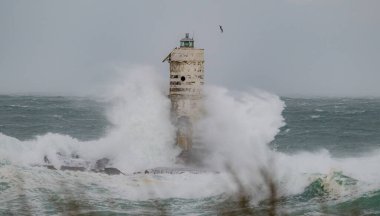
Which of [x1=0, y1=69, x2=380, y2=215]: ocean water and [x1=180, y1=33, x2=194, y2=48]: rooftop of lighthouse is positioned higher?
[x1=180, y1=33, x2=194, y2=48]: rooftop of lighthouse

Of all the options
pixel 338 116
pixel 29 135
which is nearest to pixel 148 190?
pixel 29 135

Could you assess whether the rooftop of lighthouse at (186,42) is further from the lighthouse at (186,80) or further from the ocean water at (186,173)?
the ocean water at (186,173)

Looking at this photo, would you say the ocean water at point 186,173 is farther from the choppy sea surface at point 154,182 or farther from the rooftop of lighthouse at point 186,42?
the rooftop of lighthouse at point 186,42

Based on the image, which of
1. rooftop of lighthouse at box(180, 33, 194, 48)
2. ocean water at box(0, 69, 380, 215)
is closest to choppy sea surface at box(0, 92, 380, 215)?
ocean water at box(0, 69, 380, 215)

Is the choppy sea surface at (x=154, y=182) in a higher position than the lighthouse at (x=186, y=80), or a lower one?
lower

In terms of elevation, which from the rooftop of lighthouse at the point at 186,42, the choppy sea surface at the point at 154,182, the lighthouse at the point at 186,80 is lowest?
the choppy sea surface at the point at 154,182

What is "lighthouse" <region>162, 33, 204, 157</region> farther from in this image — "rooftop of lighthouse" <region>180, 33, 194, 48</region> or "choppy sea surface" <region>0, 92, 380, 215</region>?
"choppy sea surface" <region>0, 92, 380, 215</region>

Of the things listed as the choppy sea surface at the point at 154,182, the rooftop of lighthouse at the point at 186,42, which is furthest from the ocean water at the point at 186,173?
the rooftop of lighthouse at the point at 186,42

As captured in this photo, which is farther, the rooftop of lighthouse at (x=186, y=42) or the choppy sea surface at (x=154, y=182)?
the rooftop of lighthouse at (x=186, y=42)

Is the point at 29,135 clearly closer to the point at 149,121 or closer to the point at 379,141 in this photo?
the point at 149,121

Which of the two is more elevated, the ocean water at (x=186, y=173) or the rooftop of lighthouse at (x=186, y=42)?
the rooftop of lighthouse at (x=186, y=42)
